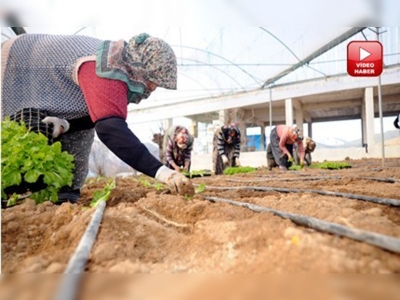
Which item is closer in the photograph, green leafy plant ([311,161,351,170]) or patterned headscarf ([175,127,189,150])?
green leafy plant ([311,161,351,170])

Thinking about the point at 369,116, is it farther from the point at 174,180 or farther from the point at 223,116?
the point at 223,116

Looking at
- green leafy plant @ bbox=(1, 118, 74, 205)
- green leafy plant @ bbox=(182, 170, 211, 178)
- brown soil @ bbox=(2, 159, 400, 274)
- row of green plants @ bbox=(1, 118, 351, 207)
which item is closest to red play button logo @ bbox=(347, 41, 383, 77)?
brown soil @ bbox=(2, 159, 400, 274)

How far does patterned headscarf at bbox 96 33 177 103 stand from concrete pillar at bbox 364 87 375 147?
64cm

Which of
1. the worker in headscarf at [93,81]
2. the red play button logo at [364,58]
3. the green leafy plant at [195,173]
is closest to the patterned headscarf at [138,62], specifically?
the worker in headscarf at [93,81]

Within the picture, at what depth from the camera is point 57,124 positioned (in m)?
1.07

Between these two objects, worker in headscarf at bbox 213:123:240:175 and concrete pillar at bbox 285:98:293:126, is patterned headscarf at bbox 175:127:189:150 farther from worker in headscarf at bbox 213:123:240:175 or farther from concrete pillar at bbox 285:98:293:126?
concrete pillar at bbox 285:98:293:126

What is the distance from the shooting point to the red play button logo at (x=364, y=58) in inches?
35.5

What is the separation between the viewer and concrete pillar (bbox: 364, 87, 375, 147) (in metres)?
1.01

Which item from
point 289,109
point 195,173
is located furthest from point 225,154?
point 289,109

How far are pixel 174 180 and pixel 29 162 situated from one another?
42 centimetres

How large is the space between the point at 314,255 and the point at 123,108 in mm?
706

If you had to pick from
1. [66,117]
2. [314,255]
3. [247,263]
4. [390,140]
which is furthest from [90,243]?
[390,140]

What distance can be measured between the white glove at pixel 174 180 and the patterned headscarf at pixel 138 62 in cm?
30

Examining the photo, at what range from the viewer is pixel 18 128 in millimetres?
880
